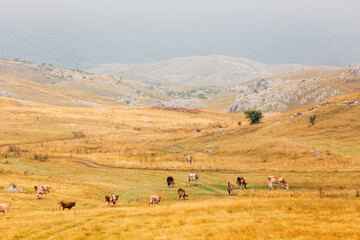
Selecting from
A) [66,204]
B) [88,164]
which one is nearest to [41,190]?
[66,204]

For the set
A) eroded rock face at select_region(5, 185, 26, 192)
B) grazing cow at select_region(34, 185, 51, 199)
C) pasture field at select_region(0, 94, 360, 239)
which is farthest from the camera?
eroded rock face at select_region(5, 185, 26, 192)

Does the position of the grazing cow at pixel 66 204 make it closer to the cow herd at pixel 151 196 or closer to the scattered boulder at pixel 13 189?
the cow herd at pixel 151 196

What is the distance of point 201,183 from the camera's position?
48.4m

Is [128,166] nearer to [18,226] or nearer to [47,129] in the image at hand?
[18,226]

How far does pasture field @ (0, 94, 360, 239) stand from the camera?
75.2ft

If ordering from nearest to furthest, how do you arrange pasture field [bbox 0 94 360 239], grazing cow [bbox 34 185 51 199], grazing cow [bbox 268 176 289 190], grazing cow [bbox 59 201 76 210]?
pasture field [bbox 0 94 360 239] < grazing cow [bbox 59 201 76 210] < grazing cow [bbox 34 185 51 199] < grazing cow [bbox 268 176 289 190]

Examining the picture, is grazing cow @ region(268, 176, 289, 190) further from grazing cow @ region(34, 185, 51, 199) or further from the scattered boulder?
the scattered boulder

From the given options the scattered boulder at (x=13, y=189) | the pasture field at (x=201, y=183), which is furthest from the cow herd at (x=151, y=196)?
the scattered boulder at (x=13, y=189)

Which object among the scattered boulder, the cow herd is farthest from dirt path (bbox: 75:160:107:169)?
the scattered boulder

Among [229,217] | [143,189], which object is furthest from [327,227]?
[143,189]

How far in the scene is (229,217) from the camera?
25203 mm

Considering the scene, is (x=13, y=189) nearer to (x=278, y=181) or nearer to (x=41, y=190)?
(x=41, y=190)

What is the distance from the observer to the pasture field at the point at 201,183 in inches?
902

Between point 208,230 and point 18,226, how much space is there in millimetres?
14720
